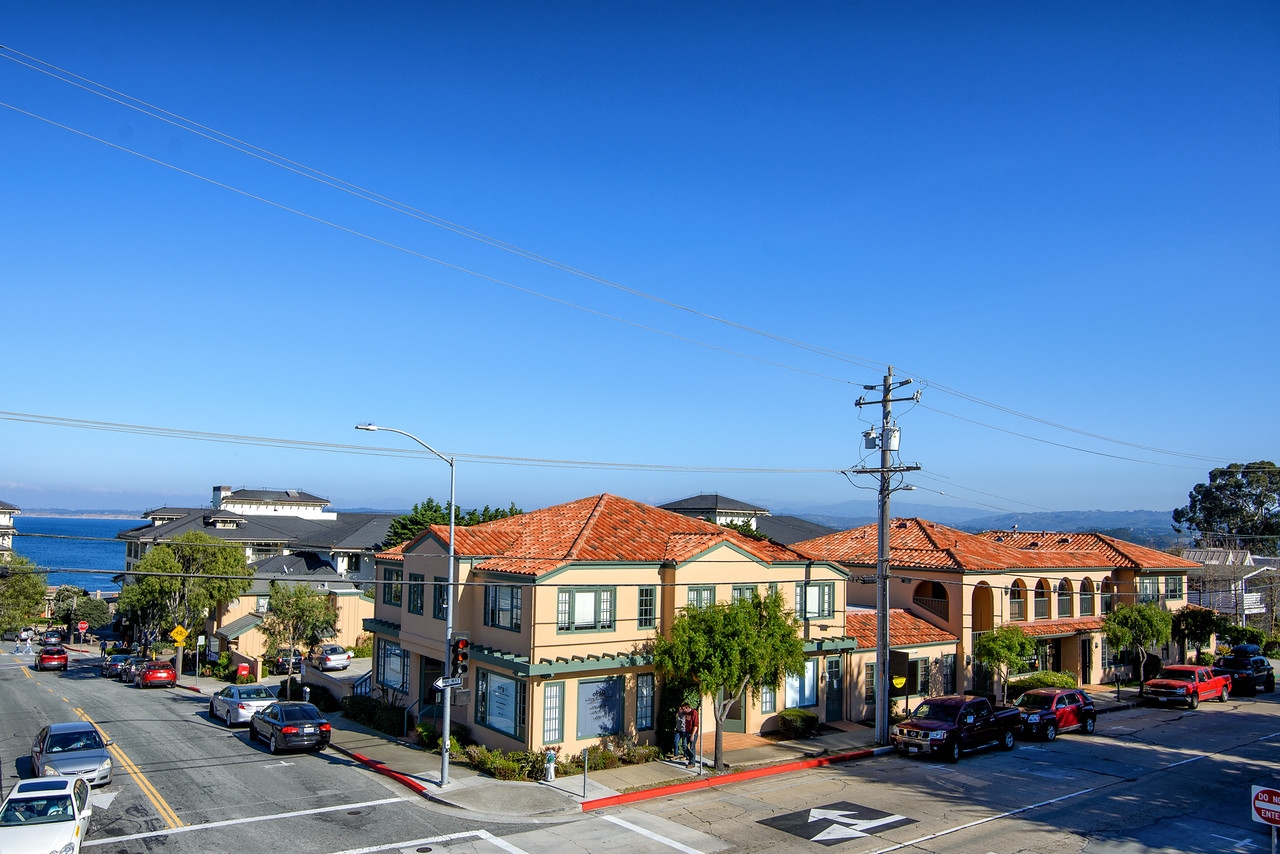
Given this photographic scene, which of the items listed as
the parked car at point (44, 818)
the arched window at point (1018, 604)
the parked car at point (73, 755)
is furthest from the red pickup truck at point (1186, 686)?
the parked car at point (44, 818)

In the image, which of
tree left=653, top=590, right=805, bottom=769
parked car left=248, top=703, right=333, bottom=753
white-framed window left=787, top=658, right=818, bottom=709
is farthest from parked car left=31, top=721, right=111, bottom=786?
white-framed window left=787, top=658, right=818, bottom=709

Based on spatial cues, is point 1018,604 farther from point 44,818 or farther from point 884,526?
point 44,818

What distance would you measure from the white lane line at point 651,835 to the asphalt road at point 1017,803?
0.98 metres

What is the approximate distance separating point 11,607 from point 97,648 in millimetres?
Answer: 27696

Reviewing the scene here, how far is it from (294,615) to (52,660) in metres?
24.5

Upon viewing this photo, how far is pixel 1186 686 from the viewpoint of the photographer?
37781 mm

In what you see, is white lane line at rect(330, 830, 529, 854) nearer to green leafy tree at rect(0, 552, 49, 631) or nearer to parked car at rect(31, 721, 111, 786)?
parked car at rect(31, 721, 111, 786)

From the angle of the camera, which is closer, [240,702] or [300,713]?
[300,713]

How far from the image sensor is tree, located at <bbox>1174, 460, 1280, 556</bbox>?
9619cm

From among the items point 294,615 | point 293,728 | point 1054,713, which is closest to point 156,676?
point 294,615

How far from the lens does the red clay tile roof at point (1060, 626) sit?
131 feet

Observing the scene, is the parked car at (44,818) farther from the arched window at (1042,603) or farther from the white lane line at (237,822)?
the arched window at (1042,603)

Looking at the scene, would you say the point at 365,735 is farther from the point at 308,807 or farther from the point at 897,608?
the point at 897,608

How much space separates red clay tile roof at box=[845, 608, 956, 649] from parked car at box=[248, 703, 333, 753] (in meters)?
18.9
